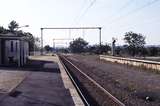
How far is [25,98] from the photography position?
16297mm

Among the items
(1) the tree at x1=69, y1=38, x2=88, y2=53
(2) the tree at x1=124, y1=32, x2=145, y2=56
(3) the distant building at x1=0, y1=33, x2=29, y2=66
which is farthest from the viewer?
(1) the tree at x1=69, y1=38, x2=88, y2=53

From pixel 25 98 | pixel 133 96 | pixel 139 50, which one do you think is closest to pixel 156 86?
pixel 133 96

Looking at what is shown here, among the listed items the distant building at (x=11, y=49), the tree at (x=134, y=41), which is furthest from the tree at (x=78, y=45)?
the distant building at (x=11, y=49)

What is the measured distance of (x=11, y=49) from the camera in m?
47.6

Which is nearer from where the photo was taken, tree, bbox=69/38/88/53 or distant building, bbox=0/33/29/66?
distant building, bbox=0/33/29/66

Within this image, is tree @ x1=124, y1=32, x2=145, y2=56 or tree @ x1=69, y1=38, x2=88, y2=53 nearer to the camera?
tree @ x1=124, y1=32, x2=145, y2=56

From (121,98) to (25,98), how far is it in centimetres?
396

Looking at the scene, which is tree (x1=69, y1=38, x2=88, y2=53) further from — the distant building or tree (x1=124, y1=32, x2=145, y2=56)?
the distant building

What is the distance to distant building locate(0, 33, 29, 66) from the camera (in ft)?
143

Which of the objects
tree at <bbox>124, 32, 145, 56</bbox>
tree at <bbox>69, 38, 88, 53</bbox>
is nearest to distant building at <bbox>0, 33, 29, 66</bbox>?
tree at <bbox>124, 32, 145, 56</bbox>

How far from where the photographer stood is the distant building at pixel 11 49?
43562 millimetres

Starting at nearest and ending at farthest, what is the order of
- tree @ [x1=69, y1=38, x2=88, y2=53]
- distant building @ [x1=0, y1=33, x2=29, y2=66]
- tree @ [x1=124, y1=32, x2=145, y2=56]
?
distant building @ [x1=0, y1=33, x2=29, y2=66]
tree @ [x1=124, y1=32, x2=145, y2=56]
tree @ [x1=69, y1=38, x2=88, y2=53]

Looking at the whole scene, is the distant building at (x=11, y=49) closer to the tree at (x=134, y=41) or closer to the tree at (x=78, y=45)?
the tree at (x=134, y=41)

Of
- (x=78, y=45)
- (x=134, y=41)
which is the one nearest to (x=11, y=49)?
(x=134, y=41)
